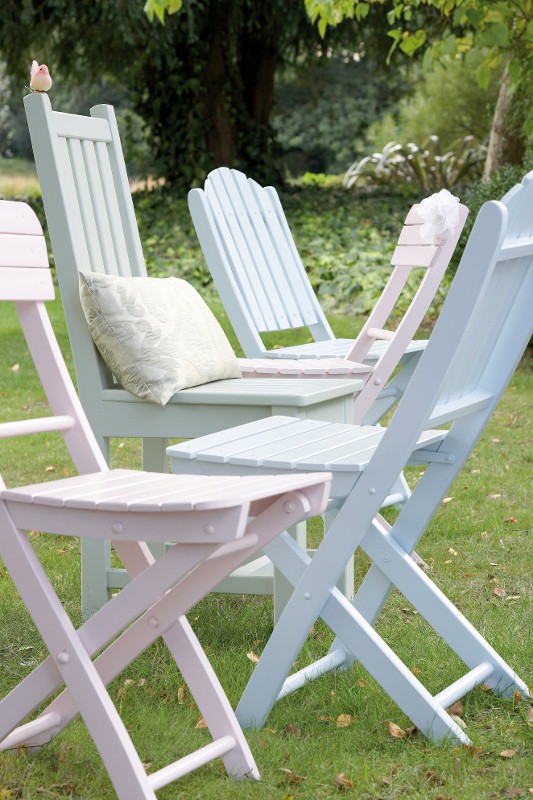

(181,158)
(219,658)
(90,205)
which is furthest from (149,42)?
(219,658)

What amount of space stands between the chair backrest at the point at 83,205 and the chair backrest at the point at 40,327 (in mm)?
529

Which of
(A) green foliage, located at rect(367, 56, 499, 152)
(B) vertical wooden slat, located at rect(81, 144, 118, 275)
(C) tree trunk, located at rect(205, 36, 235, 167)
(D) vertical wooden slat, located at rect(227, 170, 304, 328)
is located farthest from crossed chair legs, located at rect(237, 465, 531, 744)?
(A) green foliage, located at rect(367, 56, 499, 152)

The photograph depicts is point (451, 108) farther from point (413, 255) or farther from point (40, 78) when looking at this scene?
point (40, 78)

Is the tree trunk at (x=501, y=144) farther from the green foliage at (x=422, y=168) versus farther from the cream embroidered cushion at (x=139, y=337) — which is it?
the cream embroidered cushion at (x=139, y=337)

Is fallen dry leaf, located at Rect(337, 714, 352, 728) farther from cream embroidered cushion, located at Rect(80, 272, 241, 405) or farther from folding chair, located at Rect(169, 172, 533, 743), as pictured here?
cream embroidered cushion, located at Rect(80, 272, 241, 405)

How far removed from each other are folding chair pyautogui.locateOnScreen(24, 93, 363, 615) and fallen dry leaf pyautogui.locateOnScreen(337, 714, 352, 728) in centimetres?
46

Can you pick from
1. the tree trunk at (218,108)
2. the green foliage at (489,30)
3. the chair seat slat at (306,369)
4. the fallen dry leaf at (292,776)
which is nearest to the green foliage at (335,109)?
the tree trunk at (218,108)

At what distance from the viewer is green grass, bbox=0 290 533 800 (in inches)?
93.4

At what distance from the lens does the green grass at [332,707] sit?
2.37 m

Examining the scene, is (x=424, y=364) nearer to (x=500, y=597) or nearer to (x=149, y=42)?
(x=500, y=597)

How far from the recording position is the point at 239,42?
48.5ft

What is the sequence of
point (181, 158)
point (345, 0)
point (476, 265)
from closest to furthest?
→ point (476, 265), point (345, 0), point (181, 158)

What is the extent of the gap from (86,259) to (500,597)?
1688mm

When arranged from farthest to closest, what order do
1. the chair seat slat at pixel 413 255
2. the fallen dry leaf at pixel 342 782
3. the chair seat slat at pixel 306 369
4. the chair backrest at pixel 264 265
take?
the chair seat slat at pixel 413 255 < the chair backrest at pixel 264 265 < the chair seat slat at pixel 306 369 < the fallen dry leaf at pixel 342 782
